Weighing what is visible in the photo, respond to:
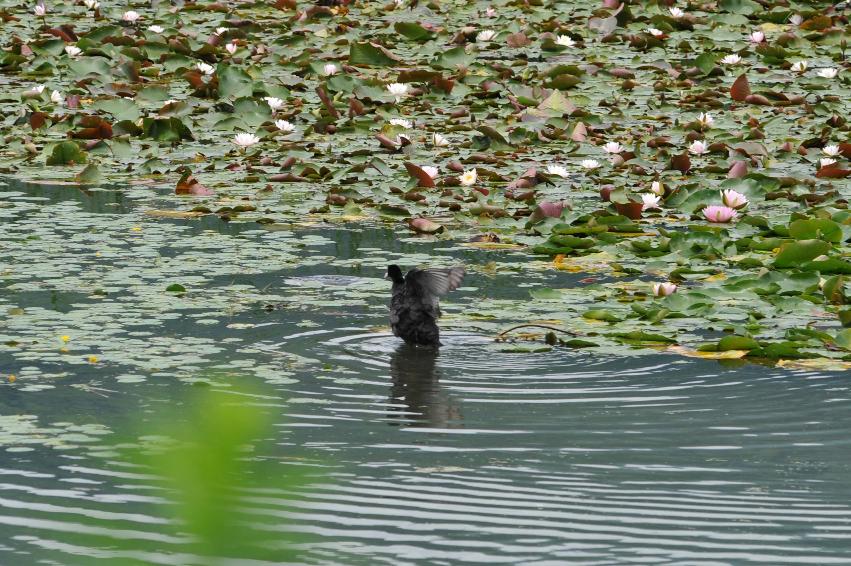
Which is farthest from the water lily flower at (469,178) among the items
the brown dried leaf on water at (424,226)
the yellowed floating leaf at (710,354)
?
the yellowed floating leaf at (710,354)

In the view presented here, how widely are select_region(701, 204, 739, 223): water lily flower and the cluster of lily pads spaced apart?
0.02 meters

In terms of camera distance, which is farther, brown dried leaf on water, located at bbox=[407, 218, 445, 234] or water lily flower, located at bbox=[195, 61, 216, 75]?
water lily flower, located at bbox=[195, 61, 216, 75]

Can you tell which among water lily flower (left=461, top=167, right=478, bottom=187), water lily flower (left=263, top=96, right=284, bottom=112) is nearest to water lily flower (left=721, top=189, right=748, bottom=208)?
water lily flower (left=461, top=167, right=478, bottom=187)

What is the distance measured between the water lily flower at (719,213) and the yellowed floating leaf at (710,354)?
2338mm

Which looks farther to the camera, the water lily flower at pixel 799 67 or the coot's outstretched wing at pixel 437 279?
Answer: the water lily flower at pixel 799 67

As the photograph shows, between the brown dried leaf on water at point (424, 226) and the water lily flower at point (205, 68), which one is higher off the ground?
the water lily flower at point (205, 68)

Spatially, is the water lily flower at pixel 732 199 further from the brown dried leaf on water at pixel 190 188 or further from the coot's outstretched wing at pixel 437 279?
the brown dried leaf on water at pixel 190 188

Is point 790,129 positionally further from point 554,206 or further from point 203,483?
point 203,483

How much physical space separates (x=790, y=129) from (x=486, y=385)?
573 cm

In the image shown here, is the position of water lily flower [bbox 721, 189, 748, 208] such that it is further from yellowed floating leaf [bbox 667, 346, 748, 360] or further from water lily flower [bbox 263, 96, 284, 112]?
water lily flower [bbox 263, 96, 284, 112]

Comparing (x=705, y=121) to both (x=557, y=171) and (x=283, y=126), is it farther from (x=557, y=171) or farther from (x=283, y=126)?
(x=283, y=126)

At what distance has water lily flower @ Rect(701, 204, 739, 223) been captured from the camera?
24.7 feet

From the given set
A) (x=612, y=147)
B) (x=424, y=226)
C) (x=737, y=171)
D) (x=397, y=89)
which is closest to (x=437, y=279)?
(x=424, y=226)

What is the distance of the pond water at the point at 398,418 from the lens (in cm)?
339
